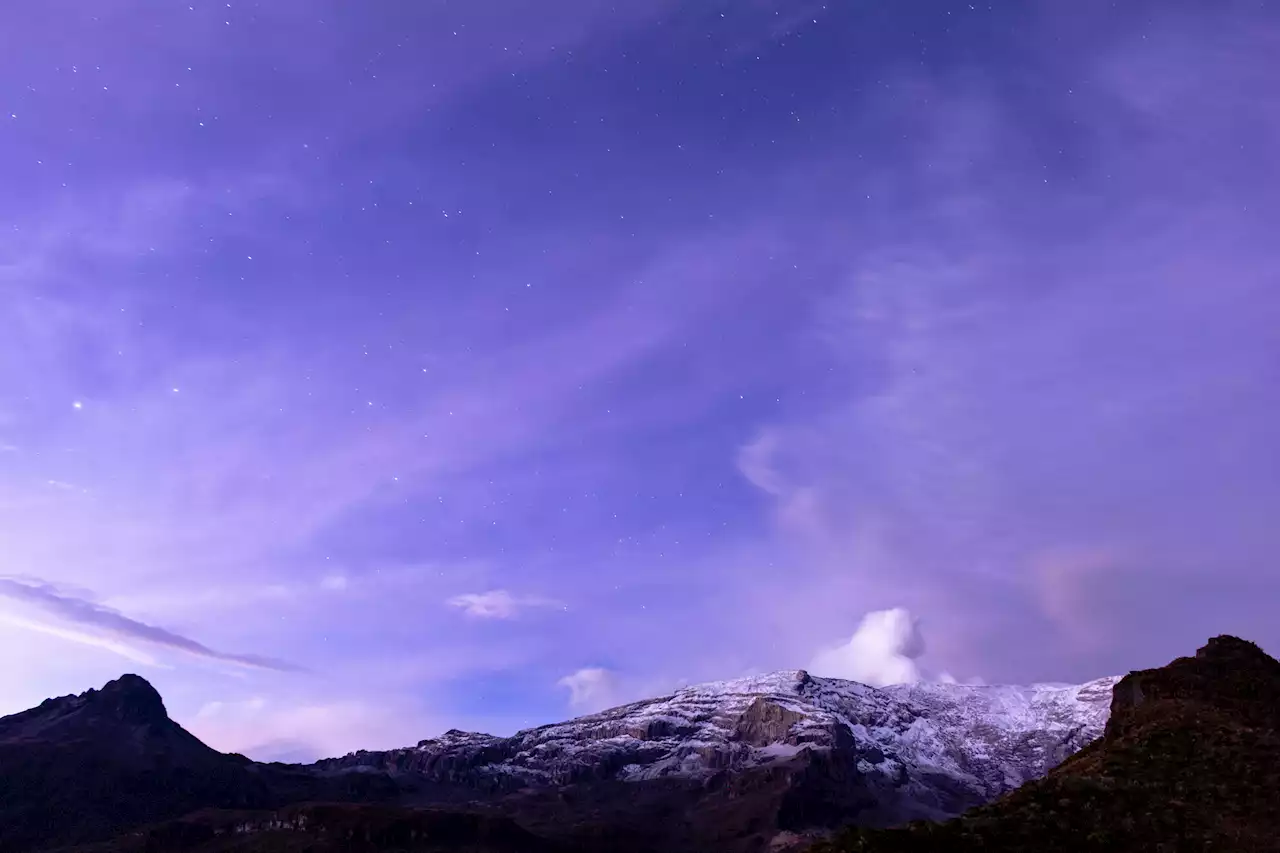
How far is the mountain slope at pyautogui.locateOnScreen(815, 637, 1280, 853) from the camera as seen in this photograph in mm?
46750

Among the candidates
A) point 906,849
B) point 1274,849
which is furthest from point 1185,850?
point 906,849

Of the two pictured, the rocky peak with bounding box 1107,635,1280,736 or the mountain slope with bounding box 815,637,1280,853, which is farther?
the rocky peak with bounding box 1107,635,1280,736

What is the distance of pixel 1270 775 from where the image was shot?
53.2 meters

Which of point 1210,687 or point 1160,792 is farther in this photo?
point 1210,687

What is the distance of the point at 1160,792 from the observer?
52.7 m

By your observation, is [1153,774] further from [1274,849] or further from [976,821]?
[976,821]

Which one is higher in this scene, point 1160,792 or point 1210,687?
point 1210,687

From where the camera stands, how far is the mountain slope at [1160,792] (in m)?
46.8

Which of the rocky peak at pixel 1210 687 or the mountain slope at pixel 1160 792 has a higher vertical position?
the rocky peak at pixel 1210 687

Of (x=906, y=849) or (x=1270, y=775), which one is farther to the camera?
(x=1270, y=775)

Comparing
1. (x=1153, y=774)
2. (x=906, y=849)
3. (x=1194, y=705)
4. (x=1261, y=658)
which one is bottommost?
(x=906, y=849)

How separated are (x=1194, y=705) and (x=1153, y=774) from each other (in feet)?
40.0

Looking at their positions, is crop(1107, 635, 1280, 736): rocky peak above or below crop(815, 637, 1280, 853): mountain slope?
above

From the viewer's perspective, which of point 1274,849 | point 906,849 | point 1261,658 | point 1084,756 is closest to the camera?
point 906,849
